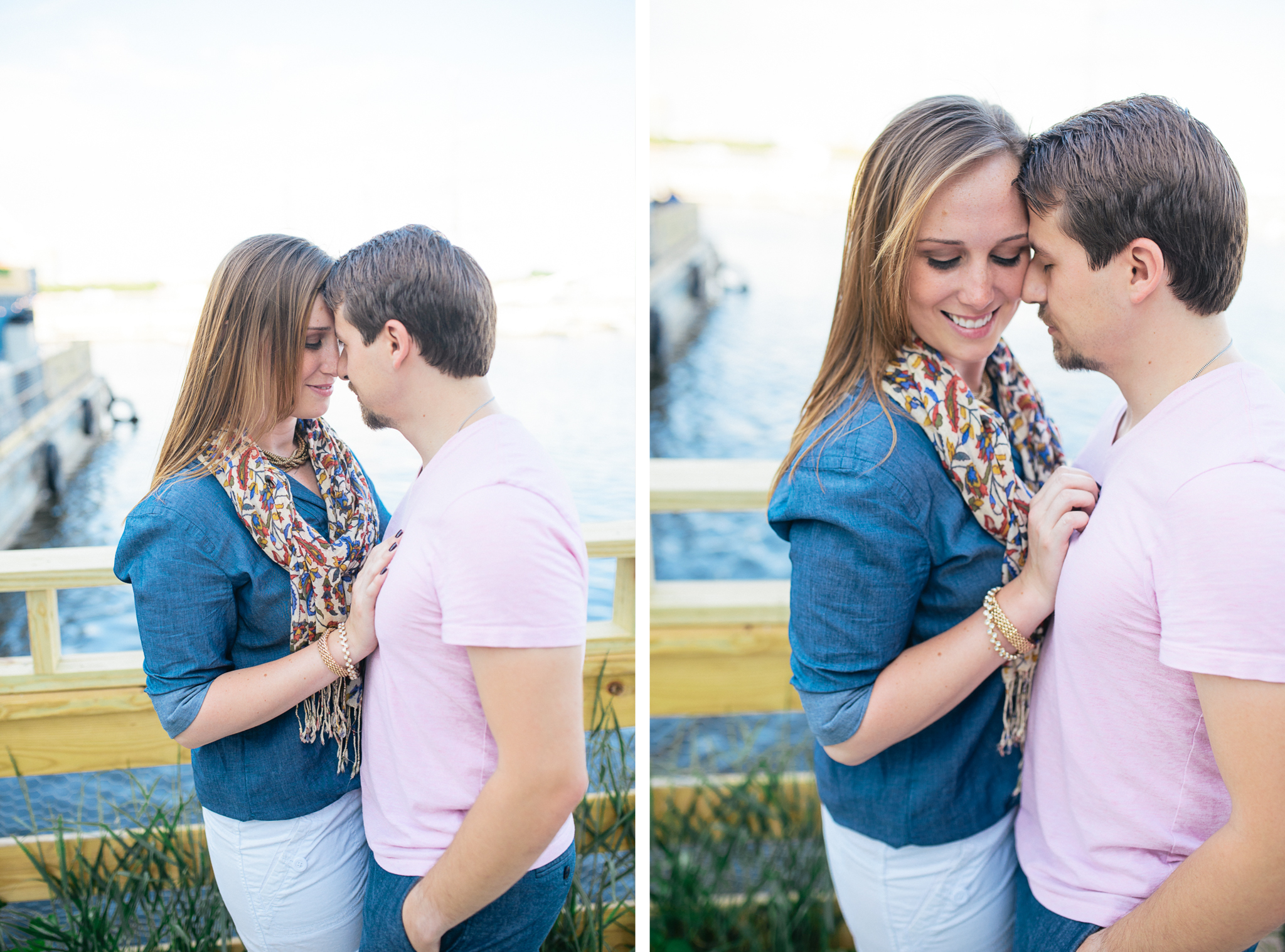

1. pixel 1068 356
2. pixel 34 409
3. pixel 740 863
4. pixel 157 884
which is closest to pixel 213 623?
pixel 157 884

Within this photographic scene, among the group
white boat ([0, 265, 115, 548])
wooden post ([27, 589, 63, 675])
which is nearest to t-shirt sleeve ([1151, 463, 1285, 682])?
wooden post ([27, 589, 63, 675])

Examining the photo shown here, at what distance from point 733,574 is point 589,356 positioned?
4056mm

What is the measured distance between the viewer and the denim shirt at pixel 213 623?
3.49 feet

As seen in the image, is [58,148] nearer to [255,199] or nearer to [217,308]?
[255,199]

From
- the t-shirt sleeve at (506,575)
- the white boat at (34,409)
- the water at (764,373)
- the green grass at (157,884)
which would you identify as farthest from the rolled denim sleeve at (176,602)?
the white boat at (34,409)

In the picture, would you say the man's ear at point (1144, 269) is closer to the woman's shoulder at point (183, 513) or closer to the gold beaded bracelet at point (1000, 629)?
the gold beaded bracelet at point (1000, 629)

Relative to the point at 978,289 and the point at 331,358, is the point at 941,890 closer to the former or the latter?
the point at 978,289

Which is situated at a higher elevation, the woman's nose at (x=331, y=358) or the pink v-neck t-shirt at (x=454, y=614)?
the woman's nose at (x=331, y=358)

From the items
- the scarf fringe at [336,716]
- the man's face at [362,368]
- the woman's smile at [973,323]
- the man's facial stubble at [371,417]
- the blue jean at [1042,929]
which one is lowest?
the blue jean at [1042,929]

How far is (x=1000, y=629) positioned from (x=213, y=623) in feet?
3.50

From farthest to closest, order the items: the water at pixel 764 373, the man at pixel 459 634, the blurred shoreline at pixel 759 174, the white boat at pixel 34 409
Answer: the blurred shoreline at pixel 759 174 → the water at pixel 764 373 → the white boat at pixel 34 409 → the man at pixel 459 634

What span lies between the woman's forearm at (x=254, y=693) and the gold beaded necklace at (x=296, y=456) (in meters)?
0.29

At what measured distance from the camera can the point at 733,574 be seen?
6.00 meters

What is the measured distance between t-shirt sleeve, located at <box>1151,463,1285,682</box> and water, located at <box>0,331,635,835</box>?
3.47ft
